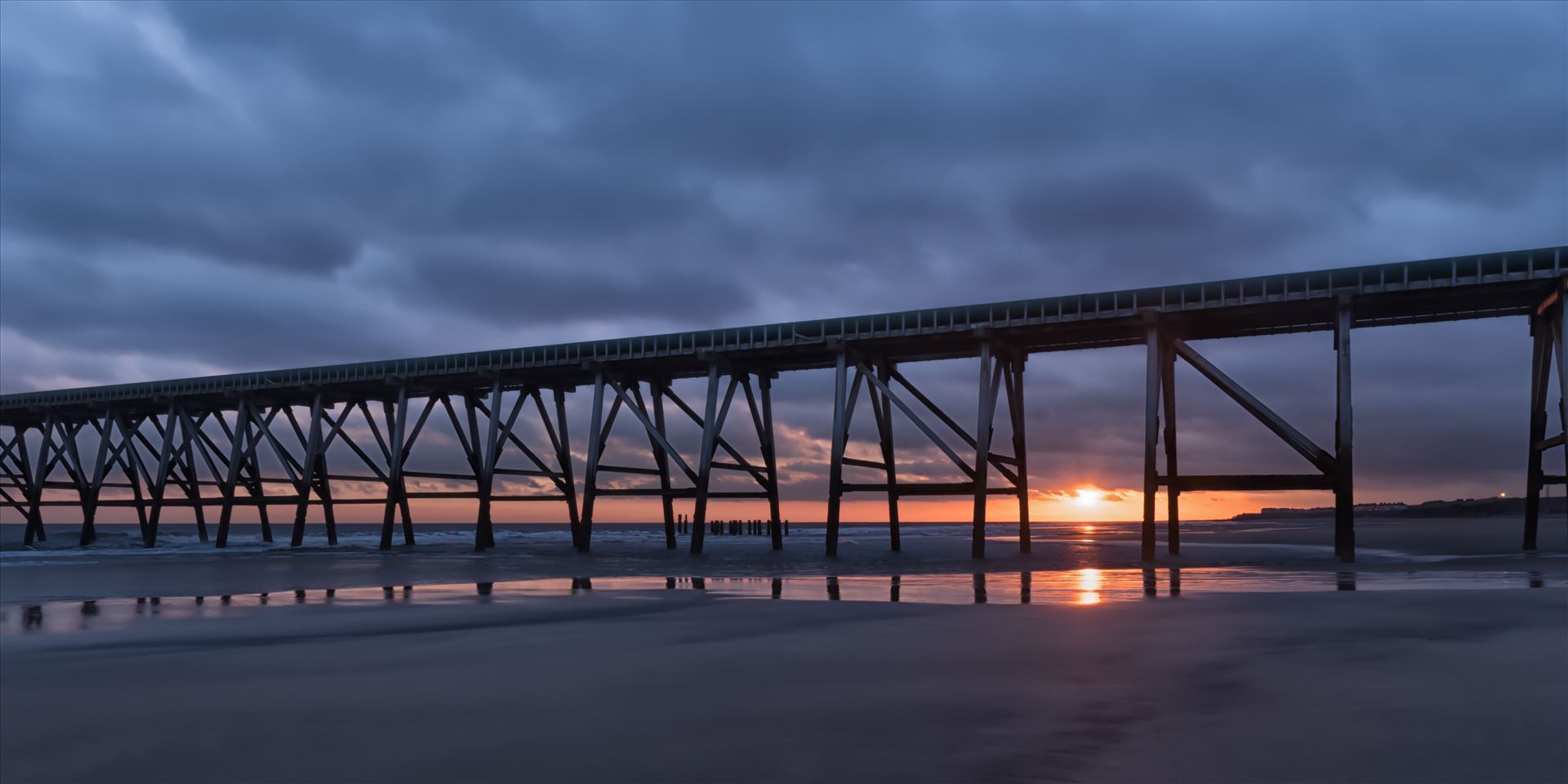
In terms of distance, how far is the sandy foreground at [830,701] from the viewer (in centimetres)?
377

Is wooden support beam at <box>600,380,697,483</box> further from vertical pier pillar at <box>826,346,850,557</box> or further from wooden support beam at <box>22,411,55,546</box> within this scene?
wooden support beam at <box>22,411,55,546</box>

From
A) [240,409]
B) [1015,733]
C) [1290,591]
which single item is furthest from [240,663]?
[240,409]

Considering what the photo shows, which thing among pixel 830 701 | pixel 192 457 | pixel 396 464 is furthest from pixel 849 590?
pixel 192 457

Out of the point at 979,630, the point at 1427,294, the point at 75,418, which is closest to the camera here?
the point at 979,630

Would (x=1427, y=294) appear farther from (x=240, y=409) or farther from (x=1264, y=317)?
(x=240, y=409)

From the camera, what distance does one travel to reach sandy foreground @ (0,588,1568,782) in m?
3.77

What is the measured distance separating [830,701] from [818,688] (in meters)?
0.37

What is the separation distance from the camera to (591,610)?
10.2m

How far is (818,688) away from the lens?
534 centimetres

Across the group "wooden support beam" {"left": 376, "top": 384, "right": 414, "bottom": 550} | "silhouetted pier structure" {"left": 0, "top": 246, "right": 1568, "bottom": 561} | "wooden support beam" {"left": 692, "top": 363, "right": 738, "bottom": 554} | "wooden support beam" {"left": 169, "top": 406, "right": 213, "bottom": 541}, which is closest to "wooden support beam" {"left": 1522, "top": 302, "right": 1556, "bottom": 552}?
"silhouetted pier structure" {"left": 0, "top": 246, "right": 1568, "bottom": 561}

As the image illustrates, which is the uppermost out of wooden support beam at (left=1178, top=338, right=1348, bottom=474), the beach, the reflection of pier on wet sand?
wooden support beam at (left=1178, top=338, right=1348, bottom=474)

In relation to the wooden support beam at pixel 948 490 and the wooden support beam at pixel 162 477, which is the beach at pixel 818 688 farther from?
the wooden support beam at pixel 162 477

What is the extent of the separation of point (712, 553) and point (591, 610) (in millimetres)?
18038

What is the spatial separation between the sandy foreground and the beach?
0.07ft
